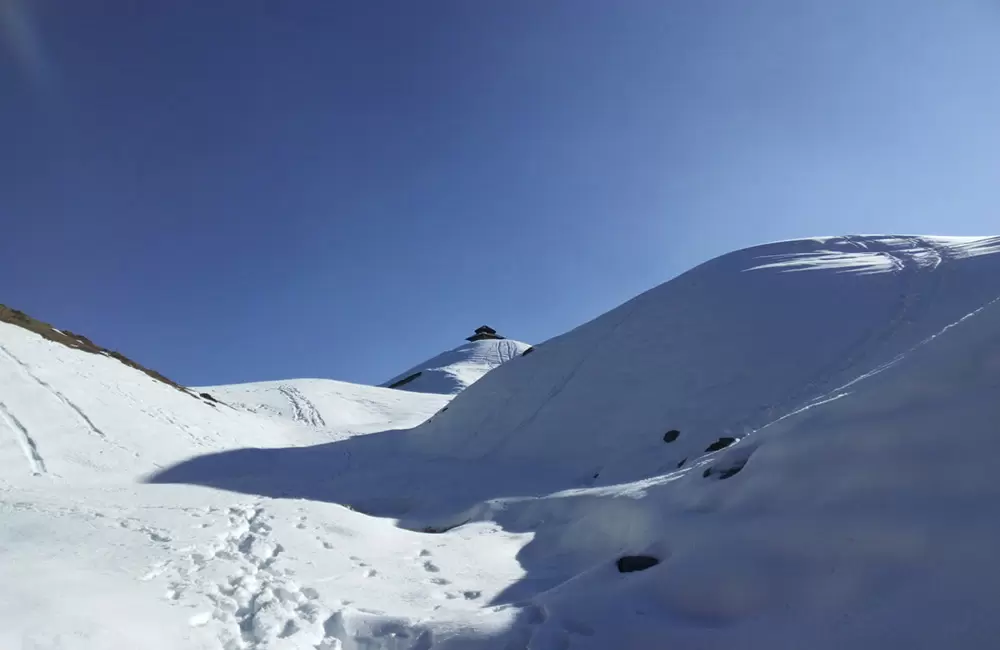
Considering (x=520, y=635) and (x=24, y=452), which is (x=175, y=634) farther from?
(x=24, y=452)

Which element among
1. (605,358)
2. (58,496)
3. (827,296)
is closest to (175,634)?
(58,496)

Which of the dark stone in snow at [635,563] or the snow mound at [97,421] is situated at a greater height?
the snow mound at [97,421]

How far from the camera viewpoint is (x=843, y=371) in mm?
13875

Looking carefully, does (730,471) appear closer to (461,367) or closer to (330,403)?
(330,403)

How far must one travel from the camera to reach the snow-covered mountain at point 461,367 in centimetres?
4384

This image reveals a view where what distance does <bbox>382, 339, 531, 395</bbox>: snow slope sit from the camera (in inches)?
1724

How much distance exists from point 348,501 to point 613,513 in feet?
26.7

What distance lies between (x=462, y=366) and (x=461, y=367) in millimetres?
505

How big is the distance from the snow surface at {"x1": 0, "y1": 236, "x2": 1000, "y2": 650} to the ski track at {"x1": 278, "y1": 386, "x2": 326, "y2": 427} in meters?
A: 9.14

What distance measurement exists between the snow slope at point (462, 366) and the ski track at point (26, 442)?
77.8 ft

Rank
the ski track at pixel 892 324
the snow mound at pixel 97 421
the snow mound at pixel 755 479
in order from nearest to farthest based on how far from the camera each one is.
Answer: the snow mound at pixel 755 479, the snow mound at pixel 97 421, the ski track at pixel 892 324

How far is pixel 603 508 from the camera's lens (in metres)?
8.42

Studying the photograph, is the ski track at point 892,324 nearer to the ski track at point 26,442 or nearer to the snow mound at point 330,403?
the ski track at point 26,442

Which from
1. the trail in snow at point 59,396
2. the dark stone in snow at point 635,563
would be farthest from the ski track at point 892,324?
the trail in snow at point 59,396
